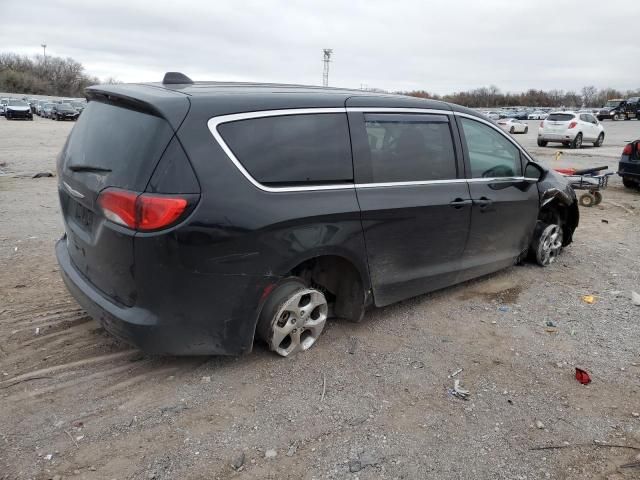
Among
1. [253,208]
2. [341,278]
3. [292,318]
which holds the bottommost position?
[292,318]

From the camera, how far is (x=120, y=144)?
2.96 m

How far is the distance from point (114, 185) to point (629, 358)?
3.72 m

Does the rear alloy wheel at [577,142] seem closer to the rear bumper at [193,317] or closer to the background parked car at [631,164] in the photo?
the background parked car at [631,164]

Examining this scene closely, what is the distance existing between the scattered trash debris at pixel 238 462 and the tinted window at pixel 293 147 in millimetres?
1512

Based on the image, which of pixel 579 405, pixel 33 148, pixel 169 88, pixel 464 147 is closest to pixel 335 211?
pixel 169 88

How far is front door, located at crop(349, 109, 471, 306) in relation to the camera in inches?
141

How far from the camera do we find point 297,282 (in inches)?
133

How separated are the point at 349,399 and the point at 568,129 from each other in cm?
2361

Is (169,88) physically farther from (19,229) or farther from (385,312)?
(19,229)

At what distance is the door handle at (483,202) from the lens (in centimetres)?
432

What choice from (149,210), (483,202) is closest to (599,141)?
(483,202)

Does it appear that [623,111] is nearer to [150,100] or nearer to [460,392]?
[460,392]

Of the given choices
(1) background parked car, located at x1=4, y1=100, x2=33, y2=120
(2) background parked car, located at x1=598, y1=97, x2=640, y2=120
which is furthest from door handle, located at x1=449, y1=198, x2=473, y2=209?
(2) background parked car, located at x1=598, y1=97, x2=640, y2=120

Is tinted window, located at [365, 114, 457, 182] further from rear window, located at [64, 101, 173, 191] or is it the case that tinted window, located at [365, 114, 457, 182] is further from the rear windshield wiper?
the rear windshield wiper
